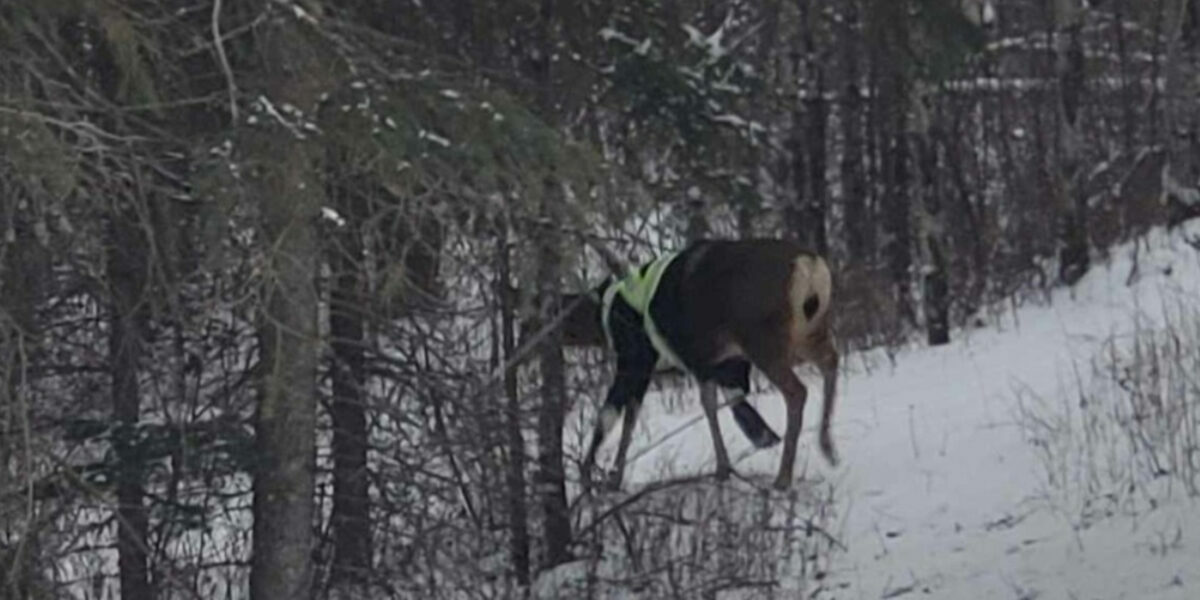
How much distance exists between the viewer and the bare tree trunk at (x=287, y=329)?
6230 millimetres

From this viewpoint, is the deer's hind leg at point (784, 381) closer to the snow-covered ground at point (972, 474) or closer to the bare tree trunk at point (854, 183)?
the snow-covered ground at point (972, 474)

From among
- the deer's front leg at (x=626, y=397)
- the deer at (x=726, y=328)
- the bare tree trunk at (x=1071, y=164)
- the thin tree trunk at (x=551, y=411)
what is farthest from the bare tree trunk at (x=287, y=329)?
the bare tree trunk at (x=1071, y=164)

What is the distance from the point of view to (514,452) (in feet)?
28.4

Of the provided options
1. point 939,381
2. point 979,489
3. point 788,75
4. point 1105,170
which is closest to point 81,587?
point 979,489

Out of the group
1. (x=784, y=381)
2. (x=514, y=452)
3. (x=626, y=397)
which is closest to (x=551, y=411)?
(x=514, y=452)

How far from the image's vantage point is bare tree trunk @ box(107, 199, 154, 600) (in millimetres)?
7430

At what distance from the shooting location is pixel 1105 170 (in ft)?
70.1

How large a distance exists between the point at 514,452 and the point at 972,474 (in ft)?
9.13

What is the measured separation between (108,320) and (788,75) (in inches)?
457

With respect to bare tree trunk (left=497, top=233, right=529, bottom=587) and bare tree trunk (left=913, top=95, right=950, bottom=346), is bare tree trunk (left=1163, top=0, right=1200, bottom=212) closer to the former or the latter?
bare tree trunk (left=913, top=95, right=950, bottom=346)

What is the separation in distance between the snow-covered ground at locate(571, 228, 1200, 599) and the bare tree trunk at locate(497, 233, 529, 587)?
694 millimetres

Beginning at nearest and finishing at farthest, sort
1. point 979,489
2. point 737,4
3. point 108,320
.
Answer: point 108,320, point 737,4, point 979,489

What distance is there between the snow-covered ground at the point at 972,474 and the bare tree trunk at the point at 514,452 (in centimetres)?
69

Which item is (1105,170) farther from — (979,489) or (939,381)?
(979,489)
